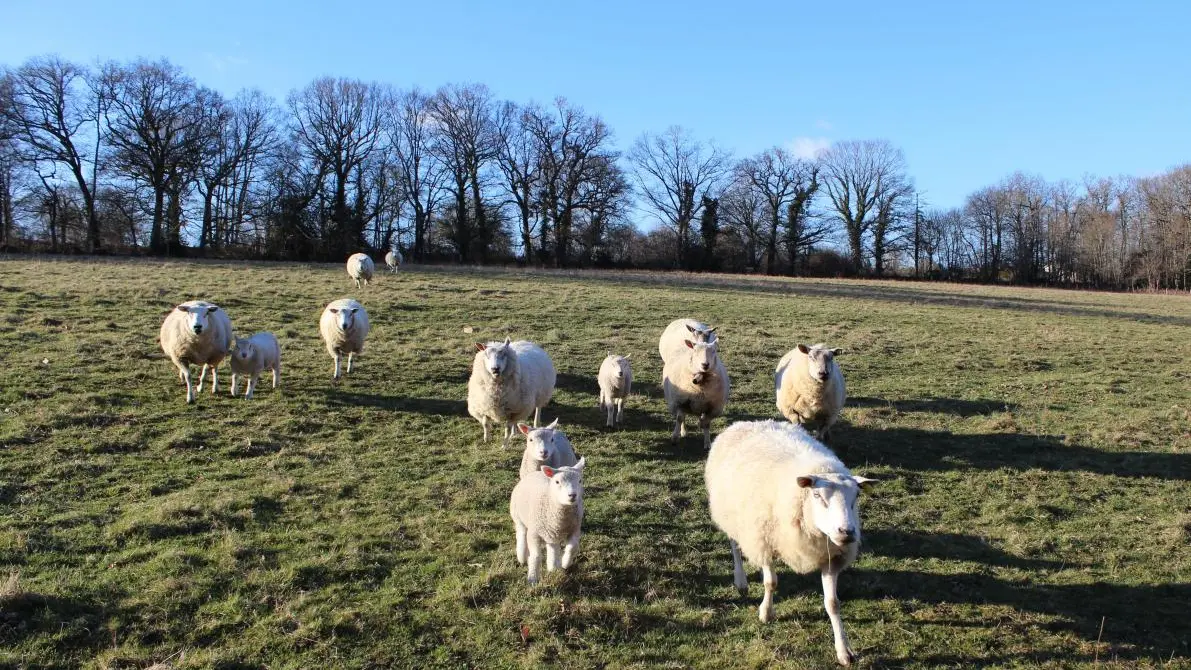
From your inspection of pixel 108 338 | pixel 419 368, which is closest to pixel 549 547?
pixel 419 368

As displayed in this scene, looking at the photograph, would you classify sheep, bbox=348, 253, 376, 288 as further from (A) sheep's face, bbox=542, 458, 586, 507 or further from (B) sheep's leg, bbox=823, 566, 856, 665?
(B) sheep's leg, bbox=823, 566, 856, 665

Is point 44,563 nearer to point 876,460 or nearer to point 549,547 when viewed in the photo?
point 549,547

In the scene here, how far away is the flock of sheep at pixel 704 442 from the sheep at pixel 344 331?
0.02 metres

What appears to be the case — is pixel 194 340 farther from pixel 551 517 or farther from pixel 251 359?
pixel 551 517

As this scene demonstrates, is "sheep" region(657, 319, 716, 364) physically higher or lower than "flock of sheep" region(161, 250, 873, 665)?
higher

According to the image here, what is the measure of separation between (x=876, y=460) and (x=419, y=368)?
9.02 meters

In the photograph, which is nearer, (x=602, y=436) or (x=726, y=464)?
(x=726, y=464)

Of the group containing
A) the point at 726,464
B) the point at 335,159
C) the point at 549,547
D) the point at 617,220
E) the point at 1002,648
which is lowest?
the point at 1002,648

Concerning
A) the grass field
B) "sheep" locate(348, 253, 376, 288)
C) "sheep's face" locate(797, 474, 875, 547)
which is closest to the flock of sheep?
"sheep's face" locate(797, 474, 875, 547)

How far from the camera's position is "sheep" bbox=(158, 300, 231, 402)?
469 inches

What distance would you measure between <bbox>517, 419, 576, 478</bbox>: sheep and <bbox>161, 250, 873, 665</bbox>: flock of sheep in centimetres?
2

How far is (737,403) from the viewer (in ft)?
41.2

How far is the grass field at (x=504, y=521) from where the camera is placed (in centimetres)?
512

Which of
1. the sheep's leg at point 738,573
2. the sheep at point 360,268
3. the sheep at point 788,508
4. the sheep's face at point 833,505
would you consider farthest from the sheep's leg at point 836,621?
the sheep at point 360,268
